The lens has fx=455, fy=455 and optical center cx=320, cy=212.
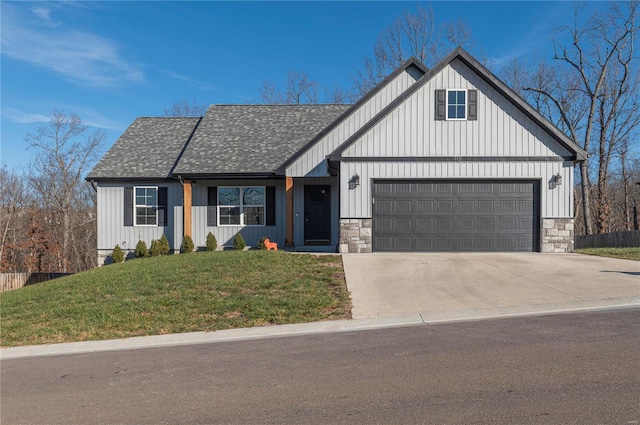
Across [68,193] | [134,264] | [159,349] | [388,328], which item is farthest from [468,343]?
[68,193]

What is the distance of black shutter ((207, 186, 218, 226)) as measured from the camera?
18031 millimetres

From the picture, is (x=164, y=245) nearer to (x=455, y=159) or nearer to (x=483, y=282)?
(x=455, y=159)

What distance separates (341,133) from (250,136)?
15.2 ft

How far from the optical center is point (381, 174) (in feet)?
49.4

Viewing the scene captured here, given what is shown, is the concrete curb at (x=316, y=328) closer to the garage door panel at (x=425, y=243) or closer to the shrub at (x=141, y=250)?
the garage door panel at (x=425, y=243)

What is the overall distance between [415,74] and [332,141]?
4.66 m

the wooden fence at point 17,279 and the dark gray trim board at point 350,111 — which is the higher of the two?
the dark gray trim board at point 350,111

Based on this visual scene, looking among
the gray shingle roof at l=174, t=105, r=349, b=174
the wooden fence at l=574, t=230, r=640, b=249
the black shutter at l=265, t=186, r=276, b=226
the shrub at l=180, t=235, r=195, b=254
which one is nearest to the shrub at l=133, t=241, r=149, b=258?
the shrub at l=180, t=235, r=195, b=254

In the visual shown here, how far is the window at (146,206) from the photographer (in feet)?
60.3

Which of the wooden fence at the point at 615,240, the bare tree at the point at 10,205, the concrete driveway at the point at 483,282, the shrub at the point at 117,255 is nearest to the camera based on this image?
the concrete driveway at the point at 483,282

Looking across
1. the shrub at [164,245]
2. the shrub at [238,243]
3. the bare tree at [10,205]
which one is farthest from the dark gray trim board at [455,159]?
the bare tree at [10,205]

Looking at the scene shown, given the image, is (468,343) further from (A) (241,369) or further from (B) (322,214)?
(B) (322,214)

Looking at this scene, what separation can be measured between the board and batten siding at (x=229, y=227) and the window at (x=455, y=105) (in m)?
6.86

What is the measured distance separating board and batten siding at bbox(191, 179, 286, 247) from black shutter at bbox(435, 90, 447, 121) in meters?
6.51
